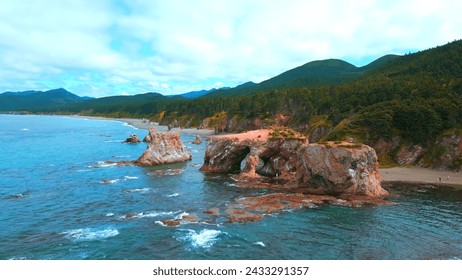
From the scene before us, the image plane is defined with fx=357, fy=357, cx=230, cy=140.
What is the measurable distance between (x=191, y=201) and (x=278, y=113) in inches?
4578

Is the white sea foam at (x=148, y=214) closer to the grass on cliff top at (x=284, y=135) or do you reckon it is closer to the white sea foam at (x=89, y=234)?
the white sea foam at (x=89, y=234)

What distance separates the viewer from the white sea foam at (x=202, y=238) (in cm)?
3482

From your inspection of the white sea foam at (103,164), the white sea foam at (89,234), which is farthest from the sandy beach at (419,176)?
the white sea foam at (89,234)

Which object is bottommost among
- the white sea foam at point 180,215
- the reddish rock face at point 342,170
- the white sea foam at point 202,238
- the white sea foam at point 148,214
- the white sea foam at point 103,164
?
the white sea foam at point 202,238

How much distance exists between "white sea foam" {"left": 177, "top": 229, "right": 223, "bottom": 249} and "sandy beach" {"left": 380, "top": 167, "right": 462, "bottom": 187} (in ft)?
141

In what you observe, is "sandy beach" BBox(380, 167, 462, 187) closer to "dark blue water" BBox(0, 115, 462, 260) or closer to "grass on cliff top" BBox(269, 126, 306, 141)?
"dark blue water" BBox(0, 115, 462, 260)

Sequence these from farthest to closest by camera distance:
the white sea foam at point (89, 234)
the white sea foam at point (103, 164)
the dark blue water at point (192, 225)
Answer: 1. the white sea foam at point (103, 164)
2. the white sea foam at point (89, 234)
3. the dark blue water at point (192, 225)

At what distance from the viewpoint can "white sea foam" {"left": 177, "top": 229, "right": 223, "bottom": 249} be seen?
34822 mm

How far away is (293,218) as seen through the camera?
43281 mm

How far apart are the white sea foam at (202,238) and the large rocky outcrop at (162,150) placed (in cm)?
4782

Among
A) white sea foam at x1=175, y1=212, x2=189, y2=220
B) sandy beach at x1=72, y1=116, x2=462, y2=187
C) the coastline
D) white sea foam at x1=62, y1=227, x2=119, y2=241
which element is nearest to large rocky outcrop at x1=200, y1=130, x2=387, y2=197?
sandy beach at x1=72, y1=116, x2=462, y2=187
